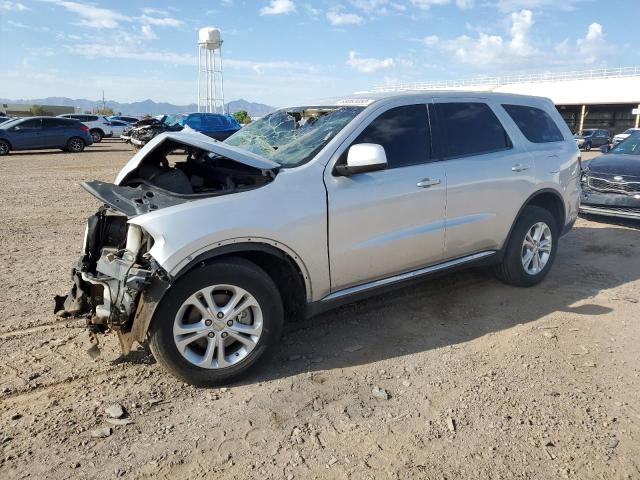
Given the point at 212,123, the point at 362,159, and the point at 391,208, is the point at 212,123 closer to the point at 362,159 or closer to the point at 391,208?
the point at 391,208

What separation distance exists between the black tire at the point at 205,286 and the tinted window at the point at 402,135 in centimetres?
130

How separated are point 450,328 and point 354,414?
1.50 metres

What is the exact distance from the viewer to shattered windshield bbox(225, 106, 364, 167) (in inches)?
148

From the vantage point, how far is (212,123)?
→ 22.8 meters

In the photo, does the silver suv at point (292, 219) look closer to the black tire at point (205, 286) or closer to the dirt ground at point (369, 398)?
the black tire at point (205, 286)

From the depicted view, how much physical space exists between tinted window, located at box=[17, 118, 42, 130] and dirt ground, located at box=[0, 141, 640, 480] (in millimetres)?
18166

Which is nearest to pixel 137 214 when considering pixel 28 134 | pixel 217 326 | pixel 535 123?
pixel 217 326

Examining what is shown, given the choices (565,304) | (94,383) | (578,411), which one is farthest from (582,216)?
(94,383)

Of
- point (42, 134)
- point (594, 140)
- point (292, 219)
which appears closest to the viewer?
point (292, 219)

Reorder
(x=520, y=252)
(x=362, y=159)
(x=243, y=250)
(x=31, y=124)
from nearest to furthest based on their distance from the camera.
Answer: (x=243, y=250)
(x=362, y=159)
(x=520, y=252)
(x=31, y=124)

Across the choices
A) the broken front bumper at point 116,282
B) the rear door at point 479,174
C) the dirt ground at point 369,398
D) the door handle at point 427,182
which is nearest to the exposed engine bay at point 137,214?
the broken front bumper at point 116,282

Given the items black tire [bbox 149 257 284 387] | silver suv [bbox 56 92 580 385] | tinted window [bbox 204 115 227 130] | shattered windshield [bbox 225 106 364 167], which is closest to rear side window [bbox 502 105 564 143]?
silver suv [bbox 56 92 580 385]

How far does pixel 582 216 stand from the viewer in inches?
353

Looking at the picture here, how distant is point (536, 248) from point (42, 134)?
20.9m
